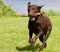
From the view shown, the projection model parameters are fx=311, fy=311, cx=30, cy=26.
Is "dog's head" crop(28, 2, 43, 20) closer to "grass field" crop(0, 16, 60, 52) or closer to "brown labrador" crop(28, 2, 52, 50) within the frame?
"brown labrador" crop(28, 2, 52, 50)

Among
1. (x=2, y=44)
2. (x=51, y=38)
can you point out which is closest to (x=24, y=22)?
(x=51, y=38)

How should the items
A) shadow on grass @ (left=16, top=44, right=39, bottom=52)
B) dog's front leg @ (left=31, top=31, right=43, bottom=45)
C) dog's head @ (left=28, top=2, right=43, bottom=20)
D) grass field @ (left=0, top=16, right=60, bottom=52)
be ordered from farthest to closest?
1. grass field @ (left=0, top=16, right=60, bottom=52)
2. shadow on grass @ (left=16, top=44, right=39, bottom=52)
3. dog's front leg @ (left=31, top=31, right=43, bottom=45)
4. dog's head @ (left=28, top=2, right=43, bottom=20)

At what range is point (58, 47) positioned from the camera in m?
11.5

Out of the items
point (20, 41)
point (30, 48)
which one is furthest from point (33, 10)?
point (20, 41)

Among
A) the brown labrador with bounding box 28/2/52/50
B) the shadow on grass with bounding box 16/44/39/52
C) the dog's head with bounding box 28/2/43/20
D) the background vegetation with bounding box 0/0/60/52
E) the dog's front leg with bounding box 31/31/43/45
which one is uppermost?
the dog's head with bounding box 28/2/43/20

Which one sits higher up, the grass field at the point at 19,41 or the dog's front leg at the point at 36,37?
the dog's front leg at the point at 36,37

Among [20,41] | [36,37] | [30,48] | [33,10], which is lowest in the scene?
[20,41]

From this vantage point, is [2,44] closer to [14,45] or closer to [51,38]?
[14,45]

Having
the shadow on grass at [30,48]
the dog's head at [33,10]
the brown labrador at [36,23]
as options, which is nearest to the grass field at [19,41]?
the shadow on grass at [30,48]

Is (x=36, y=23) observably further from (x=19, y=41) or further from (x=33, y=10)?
(x=19, y=41)

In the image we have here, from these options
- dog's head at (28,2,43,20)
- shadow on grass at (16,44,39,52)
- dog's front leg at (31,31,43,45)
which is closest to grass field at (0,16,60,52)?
shadow on grass at (16,44,39,52)

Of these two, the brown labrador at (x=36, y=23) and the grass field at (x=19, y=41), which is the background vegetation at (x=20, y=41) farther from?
the brown labrador at (x=36, y=23)

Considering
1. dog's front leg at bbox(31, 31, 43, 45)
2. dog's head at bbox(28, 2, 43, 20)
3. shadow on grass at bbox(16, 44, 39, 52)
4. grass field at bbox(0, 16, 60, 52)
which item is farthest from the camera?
grass field at bbox(0, 16, 60, 52)

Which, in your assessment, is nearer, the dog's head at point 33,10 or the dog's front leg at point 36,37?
the dog's head at point 33,10
